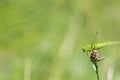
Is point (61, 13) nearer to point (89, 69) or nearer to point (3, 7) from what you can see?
point (3, 7)

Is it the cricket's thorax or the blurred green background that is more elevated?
the blurred green background

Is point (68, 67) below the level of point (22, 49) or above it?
below

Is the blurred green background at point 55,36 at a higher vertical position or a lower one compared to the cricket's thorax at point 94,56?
higher

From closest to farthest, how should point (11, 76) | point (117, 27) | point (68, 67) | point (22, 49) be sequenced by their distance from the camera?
point (11, 76), point (68, 67), point (22, 49), point (117, 27)

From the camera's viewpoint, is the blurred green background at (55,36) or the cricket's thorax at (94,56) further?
the blurred green background at (55,36)

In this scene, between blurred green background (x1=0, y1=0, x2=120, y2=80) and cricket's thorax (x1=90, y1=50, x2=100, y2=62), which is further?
blurred green background (x1=0, y1=0, x2=120, y2=80)

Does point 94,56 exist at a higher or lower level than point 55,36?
lower

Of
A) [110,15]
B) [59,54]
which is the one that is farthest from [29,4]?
[59,54]

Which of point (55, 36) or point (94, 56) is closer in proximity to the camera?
point (94, 56)
